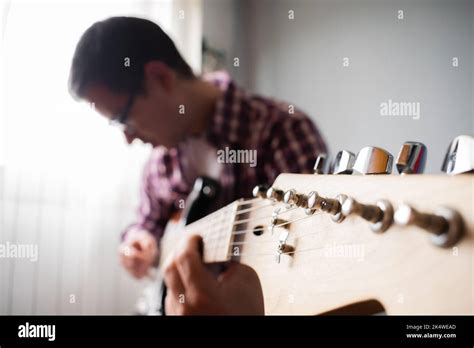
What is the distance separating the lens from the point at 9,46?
0.92 meters

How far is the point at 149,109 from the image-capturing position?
909 millimetres

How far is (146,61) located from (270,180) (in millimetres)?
354

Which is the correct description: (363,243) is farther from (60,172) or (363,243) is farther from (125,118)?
(60,172)

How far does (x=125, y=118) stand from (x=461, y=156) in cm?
72

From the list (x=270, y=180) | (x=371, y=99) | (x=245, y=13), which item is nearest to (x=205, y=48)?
(x=245, y=13)

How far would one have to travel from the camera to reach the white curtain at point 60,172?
1003mm

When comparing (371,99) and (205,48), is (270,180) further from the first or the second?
(205,48)

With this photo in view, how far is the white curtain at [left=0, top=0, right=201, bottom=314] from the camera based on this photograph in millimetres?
1003

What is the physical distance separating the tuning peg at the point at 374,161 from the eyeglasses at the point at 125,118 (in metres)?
0.64
